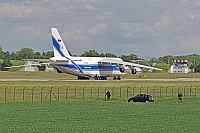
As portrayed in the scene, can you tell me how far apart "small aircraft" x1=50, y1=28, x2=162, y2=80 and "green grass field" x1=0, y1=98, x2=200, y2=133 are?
52266 millimetres

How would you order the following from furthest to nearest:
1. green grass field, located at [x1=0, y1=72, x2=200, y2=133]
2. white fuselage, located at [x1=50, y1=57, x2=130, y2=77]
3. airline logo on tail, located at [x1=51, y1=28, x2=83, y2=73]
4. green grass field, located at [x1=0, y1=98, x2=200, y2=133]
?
airline logo on tail, located at [x1=51, y1=28, x2=83, y2=73], white fuselage, located at [x1=50, y1=57, x2=130, y2=77], green grass field, located at [x1=0, y1=72, x2=200, y2=133], green grass field, located at [x1=0, y1=98, x2=200, y2=133]

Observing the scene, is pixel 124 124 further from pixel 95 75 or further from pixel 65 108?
pixel 95 75

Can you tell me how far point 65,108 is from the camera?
5556cm


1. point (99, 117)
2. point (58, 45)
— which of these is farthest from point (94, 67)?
point (99, 117)

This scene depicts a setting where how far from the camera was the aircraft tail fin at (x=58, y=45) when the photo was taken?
118244mm

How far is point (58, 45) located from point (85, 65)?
764 centimetres

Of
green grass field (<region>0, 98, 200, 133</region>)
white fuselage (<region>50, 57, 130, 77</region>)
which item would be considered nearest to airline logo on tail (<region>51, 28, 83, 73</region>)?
white fuselage (<region>50, 57, 130, 77</region>)

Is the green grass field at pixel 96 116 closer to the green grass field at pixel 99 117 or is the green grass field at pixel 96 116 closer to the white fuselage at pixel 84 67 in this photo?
the green grass field at pixel 99 117

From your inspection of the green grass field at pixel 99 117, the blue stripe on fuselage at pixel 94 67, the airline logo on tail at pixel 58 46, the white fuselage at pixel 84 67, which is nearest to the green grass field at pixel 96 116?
the green grass field at pixel 99 117

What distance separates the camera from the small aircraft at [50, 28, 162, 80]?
114 meters

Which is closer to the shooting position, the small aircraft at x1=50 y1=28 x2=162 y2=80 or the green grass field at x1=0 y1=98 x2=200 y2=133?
the green grass field at x1=0 y1=98 x2=200 y2=133

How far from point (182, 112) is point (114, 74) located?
70340 millimetres

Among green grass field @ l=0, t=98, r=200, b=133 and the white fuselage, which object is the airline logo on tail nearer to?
the white fuselage

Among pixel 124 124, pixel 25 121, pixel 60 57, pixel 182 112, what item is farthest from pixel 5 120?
pixel 60 57
